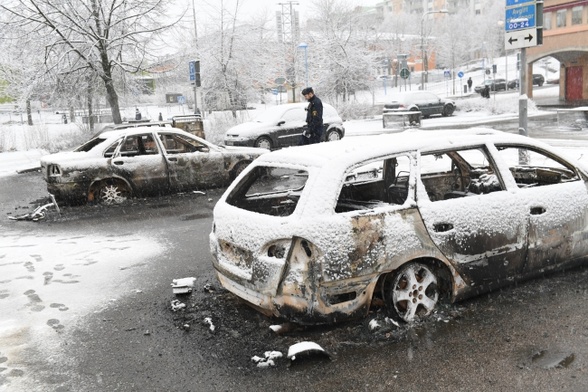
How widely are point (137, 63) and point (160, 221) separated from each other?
15.6 meters

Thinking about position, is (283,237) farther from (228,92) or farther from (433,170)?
(228,92)

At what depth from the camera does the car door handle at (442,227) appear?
4652 mm

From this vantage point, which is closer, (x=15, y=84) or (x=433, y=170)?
(x=433, y=170)

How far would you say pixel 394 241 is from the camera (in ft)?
14.6

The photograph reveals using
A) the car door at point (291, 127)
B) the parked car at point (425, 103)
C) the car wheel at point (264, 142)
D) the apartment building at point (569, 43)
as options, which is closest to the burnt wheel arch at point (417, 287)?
the car wheel at point (264, 142)

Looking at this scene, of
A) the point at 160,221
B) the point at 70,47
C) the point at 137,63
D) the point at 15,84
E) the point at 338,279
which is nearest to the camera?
the point at 338,279

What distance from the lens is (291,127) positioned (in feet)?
65.0

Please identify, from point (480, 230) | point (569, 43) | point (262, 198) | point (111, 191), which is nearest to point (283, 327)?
point (262, 198)

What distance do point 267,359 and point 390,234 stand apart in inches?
52.0

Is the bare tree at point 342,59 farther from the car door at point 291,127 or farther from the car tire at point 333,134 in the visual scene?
the car door at point 291,127

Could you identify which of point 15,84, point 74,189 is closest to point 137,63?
point 15,84

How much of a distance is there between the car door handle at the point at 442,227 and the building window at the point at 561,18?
1370 inches

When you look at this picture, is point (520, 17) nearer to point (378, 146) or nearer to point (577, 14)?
point (378, 146)

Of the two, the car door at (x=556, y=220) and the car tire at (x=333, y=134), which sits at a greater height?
the car tire at (x=333, y=134)
